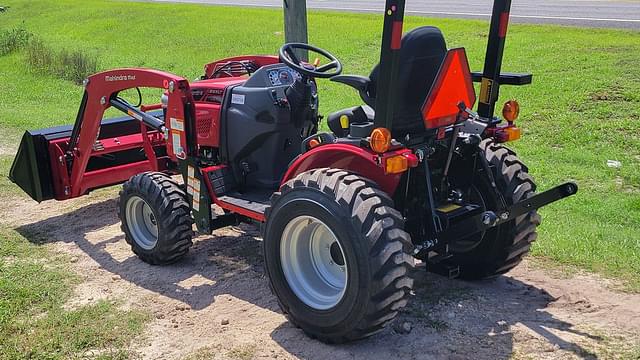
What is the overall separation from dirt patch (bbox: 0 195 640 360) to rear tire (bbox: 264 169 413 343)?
0.66 feet

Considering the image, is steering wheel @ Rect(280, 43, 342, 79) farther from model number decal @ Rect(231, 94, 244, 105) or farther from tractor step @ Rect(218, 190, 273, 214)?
tractor step @ Rect(218, 190, 273, 214)

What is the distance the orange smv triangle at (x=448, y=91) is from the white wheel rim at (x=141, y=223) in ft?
8.30

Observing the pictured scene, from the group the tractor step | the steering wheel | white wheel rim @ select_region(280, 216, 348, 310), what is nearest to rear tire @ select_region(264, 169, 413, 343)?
white wheel rim @ select_region(280, 216, 348, 310)

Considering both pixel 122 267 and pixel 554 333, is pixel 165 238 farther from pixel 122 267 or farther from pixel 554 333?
pixel 554 333

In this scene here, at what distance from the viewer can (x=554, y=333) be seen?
4000mm

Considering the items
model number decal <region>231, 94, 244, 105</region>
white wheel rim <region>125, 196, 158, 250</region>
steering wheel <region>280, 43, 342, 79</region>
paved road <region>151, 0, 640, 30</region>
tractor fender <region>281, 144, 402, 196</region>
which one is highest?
steering wheel <region>280, 43, 342, 79</region>

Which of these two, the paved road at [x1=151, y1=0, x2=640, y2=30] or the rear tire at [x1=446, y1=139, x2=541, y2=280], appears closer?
the rear tire at [x1=446, y1=139, x2=541, y2=280]

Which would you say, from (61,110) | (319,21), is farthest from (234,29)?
(61,110)

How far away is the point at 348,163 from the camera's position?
4047mm

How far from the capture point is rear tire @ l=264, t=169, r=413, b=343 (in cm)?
356

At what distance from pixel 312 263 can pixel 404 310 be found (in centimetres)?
67

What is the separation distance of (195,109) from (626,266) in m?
3.33

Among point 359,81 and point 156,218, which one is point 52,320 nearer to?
point 156,218

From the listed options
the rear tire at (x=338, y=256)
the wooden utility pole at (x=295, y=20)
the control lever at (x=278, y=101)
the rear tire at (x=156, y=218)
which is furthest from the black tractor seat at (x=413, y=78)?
the wooden utility pole at (x=295, y=20)
